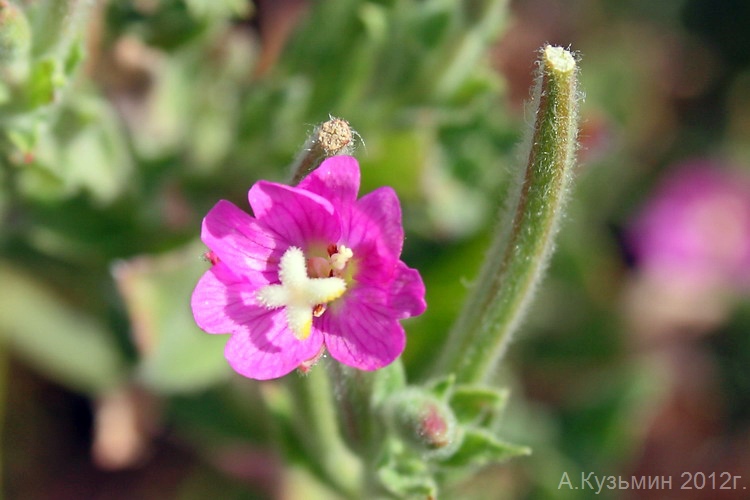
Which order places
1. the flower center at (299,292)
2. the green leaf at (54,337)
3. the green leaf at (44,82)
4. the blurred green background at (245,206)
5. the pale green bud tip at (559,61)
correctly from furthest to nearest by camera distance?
1. the green leaf at (54,337)
2. the blurred green background at (245,206)
3. the green leaf at (44,82)
4. the flower center at (299,292)
5. the pale green bud tip at (559,61)

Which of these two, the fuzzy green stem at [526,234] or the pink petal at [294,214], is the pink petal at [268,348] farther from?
the fuzzy green stem at [526,234]

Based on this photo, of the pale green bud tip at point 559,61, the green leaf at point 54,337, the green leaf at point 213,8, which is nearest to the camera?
the pale green bud tip at point 559,61

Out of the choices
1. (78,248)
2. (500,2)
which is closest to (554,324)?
(500,2)

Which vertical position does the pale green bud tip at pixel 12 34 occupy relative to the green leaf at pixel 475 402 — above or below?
above

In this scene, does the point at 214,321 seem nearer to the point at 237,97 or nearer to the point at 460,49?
the point at 460,49

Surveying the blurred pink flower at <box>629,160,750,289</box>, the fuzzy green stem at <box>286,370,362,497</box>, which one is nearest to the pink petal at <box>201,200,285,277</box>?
the fuzzy green stem at <box>286,370,362,497</box>

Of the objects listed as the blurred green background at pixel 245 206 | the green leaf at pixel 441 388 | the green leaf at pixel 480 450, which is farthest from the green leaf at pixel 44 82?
the green leaf at pixel 480 450
